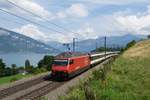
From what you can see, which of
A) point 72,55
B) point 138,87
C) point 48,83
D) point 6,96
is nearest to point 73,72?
point 72,55

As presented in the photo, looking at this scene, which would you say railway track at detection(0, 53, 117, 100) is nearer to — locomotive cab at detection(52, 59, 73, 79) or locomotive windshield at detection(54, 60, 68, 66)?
locomotive cab at detection(52, 59, 73, 79)

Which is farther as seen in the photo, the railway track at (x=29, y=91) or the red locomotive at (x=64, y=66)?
the red locomotive at (x=64, y=66)

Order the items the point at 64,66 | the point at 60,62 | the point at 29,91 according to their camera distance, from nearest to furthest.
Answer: the point at 29,91
the point at 64,66
the point at 60,62

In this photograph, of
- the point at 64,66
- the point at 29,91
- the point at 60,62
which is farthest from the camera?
the point at 60,62

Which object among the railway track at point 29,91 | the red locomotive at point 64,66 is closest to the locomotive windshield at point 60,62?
the red locomotive at point 64,66

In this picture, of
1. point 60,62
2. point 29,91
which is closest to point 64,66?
point 60,62

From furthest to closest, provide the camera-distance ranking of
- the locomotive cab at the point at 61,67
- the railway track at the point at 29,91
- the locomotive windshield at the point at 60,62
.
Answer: the locomotive windshield at the point at 60,62
the locomotive cab at the point at 61,67
the railway track at the point at 29,91

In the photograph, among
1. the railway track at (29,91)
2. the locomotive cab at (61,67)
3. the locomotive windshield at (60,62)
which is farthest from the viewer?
the locomotive windshield at (60,62)

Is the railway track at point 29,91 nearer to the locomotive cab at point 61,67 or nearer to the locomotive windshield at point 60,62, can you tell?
the locomotive cab at point 61,67

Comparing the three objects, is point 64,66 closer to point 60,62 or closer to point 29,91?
point 60,62

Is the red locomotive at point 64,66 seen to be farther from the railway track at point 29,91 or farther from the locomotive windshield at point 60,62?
the railway track at point 29,91

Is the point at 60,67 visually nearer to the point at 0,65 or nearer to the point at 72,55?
the point at 72,55

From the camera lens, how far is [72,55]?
50688 millimetres

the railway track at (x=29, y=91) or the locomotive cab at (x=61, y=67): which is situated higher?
the locomotive cab at (x=61, y=67)
